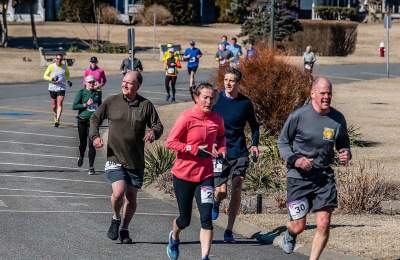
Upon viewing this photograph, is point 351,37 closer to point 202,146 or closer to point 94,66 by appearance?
point 94,66

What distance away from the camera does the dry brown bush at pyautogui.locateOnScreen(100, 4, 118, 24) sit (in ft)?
276

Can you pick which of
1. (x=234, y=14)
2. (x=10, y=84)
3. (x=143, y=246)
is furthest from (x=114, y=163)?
(x=234, y=14)

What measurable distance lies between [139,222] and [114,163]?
2221 millimetres

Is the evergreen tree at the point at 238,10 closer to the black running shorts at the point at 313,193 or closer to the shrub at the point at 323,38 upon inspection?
the shrub at the point at 323,38

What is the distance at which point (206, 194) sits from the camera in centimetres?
1005

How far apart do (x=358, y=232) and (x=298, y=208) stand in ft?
7.39

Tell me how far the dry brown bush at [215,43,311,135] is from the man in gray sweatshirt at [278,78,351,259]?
12610 millimetres

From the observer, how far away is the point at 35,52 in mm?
63344

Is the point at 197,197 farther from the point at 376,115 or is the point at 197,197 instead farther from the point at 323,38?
the point at 323,38

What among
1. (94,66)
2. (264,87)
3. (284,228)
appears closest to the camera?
(284,228)

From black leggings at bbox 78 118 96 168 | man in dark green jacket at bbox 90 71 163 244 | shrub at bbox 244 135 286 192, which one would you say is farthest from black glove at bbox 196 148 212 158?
black leggings at bbox 78 118 96 168

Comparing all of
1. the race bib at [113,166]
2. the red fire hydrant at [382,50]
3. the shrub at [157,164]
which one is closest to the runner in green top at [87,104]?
the shrub at [157,164]

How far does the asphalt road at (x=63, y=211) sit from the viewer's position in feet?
36.6

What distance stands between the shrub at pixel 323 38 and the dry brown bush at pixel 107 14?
19479mm
